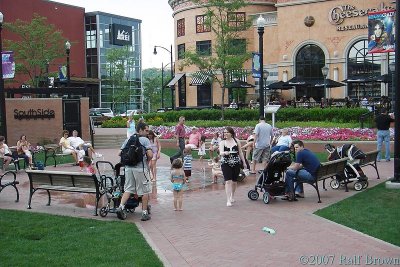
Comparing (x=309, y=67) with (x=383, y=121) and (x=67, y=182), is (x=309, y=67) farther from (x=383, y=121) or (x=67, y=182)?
(x=67, y=182)

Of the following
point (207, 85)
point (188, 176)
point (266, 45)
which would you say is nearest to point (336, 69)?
point (266, 45)

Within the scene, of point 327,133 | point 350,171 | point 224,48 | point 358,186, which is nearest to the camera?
point 358,186

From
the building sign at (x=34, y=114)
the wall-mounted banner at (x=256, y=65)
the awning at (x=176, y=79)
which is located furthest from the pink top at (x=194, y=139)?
the awning at (x=176, y=79)

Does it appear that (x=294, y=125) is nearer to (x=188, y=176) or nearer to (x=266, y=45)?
(x=188, y=176)

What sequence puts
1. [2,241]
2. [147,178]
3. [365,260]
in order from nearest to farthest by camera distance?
[365,260]
[2,241]
[147,178]

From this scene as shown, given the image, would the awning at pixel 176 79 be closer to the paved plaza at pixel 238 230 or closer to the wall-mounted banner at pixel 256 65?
the wall-mounted banner at pixel 256 65

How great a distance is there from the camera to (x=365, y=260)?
22.8 feet

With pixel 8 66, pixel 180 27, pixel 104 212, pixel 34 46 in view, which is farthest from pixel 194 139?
pixel 180 27

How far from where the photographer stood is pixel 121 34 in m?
77.6

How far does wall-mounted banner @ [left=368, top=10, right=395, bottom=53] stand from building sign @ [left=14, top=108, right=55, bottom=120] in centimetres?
→ 1532

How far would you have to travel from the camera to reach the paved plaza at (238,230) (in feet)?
23.7

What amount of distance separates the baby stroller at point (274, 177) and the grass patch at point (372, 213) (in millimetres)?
1287

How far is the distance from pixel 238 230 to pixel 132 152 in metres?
2.44

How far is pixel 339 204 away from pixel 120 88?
54.7m
